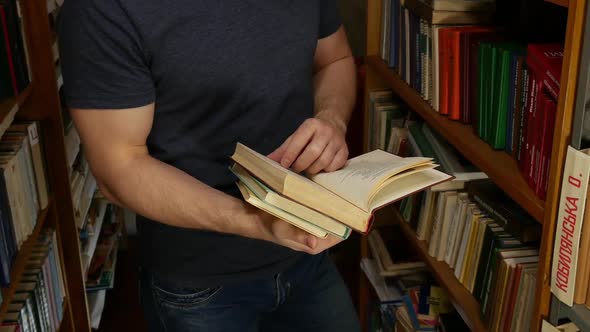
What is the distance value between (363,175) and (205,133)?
0.33 metres

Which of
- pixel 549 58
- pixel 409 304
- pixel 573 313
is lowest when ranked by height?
pixel 409 304

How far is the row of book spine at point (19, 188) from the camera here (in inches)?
60.2

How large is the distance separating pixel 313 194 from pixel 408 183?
0.58 feet

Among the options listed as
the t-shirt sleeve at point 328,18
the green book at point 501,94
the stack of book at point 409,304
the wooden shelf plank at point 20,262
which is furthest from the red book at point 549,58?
the wooden shelf plank at point 20,262

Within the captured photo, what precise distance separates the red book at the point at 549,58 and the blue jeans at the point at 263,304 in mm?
598

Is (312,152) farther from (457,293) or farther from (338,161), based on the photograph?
(457,293)

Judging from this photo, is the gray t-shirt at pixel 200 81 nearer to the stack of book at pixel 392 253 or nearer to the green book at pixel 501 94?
the green book at pixel 501 94

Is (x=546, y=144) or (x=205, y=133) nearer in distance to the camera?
(x=546, y=144)

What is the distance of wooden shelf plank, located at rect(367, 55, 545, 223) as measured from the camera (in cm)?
117

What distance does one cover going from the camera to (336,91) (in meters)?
1.48

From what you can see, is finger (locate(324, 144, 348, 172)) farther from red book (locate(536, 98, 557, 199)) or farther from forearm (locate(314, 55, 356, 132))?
red book (locate(536, 98, 557, 199))

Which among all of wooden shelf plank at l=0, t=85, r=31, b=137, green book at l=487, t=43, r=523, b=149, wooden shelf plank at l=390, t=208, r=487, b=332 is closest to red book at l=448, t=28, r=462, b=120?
green book at l=487, t=43, r=523, b=149

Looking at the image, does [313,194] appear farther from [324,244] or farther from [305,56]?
[305,56]

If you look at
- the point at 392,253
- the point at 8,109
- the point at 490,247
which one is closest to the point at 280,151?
the point at 490,247
